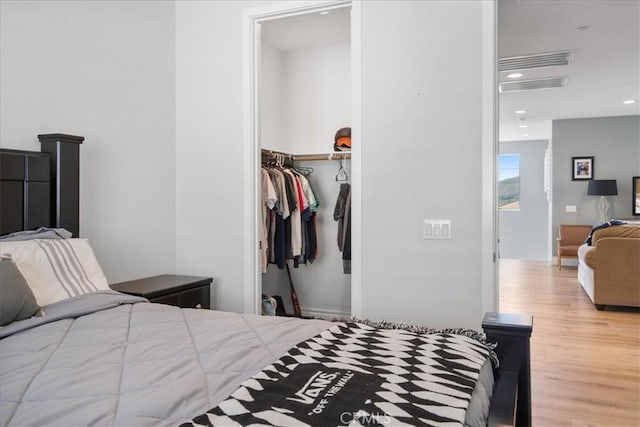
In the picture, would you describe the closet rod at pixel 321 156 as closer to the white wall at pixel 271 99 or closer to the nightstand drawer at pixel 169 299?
the white wall at pixel 271 99

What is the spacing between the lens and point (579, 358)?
144 inches

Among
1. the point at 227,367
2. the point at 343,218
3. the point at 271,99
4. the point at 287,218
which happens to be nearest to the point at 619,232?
the point at 343,218

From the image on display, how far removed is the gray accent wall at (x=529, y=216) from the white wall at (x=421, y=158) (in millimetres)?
8712

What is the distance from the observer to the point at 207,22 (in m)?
3.15

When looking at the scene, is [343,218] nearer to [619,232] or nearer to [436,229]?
[436,229]

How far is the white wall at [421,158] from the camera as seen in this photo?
96.7 inches

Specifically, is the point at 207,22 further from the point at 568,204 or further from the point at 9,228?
the point at 568,204

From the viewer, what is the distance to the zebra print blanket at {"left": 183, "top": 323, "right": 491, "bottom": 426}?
911 mm

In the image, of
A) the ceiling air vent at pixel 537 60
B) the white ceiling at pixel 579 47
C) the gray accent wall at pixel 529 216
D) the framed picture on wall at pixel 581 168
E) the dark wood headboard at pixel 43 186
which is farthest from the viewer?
the gray accent wall at pixel 529 216

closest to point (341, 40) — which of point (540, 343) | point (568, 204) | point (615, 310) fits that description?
point (540, 343)

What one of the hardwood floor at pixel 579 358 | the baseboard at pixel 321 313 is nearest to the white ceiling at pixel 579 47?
the hardwood floor at pixel 579 358

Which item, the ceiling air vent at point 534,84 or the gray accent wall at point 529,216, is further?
the gray accent wall at point 529,216

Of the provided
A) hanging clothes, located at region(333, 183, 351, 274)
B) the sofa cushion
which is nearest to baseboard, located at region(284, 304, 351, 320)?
hanging clothes, located at region(333, 183, 351, 274)

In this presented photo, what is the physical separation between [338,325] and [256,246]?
1.45 m
